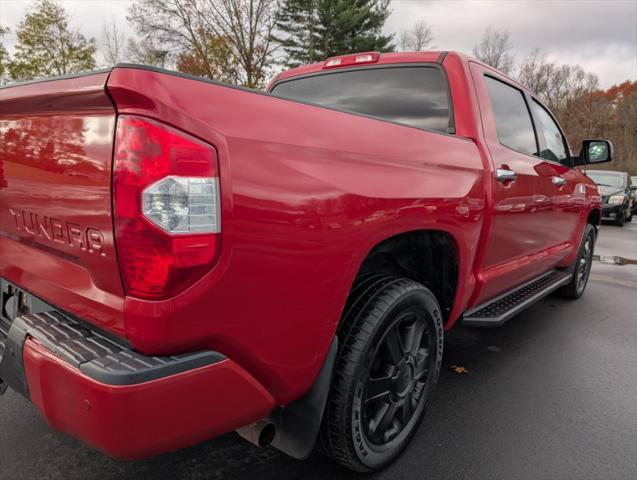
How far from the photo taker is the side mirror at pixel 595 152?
4.44m

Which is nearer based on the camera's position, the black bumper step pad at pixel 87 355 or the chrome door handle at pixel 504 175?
the black bumper step pad at pixel 87 355

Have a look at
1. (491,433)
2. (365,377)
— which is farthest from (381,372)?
(491,433)

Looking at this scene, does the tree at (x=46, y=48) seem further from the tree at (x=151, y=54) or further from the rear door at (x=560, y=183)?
the rear door at (x=560, y=183)

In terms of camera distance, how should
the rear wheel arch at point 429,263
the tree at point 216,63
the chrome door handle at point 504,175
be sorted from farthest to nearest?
1. the tree at point 216,63
2. the chrome door handle at point 504,175
3. the rear wheel arch at point 429,263

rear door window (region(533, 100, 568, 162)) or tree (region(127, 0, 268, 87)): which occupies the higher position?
tree (region(127, 0, 268, 87))

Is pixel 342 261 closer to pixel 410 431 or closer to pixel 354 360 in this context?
pixel 354 360

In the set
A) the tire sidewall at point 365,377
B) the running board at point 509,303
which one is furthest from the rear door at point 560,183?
the tire sidewall at point 365,377

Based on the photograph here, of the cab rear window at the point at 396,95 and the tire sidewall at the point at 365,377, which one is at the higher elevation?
the cab rear window at the point at 396,95

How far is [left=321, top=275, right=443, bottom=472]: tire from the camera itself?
5.85ft

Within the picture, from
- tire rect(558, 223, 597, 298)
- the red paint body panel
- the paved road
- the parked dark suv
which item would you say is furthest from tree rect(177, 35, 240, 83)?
the red paint body panel

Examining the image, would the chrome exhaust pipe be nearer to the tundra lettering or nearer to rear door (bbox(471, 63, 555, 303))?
the tundra lettering

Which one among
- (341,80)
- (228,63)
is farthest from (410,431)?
(228,63)

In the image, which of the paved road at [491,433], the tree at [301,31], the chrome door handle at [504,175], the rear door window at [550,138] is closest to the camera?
the paved road at [491,433]

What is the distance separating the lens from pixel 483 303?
9.58 ft
